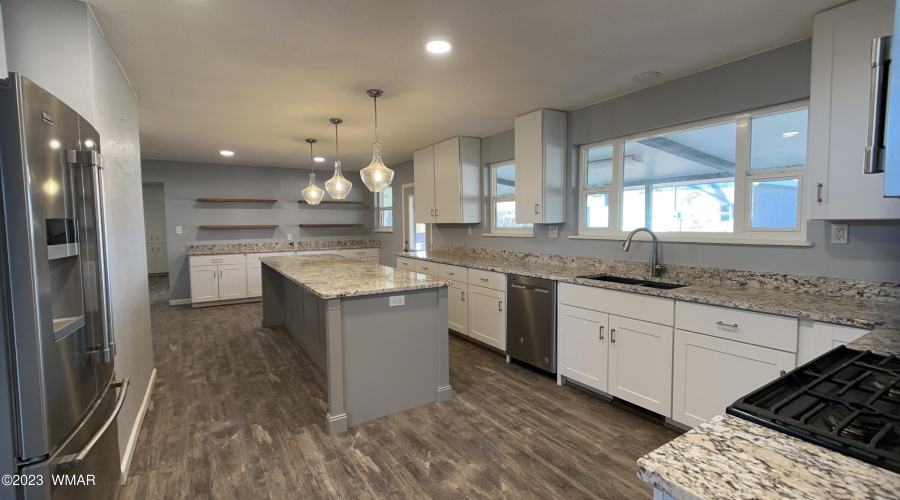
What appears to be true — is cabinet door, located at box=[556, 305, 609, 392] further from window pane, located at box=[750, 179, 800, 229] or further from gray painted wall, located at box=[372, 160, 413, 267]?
gray painted wall, located at box=[372, 160, 413, 267]

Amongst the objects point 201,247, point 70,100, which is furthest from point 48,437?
point 201,247

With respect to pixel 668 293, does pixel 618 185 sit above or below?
above

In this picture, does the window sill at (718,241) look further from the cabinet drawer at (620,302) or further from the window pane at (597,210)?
the cabinet drawer at (620,302)

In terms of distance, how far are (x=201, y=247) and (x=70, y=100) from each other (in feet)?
17.1

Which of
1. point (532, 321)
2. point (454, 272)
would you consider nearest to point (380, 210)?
point (454, 272)

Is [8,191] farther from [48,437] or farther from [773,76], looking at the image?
[773,76]

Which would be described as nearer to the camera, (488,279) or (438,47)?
(438,47)

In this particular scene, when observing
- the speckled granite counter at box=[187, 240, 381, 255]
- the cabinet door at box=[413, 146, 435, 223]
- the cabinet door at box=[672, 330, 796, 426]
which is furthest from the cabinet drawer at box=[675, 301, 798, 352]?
the speckled granite counter at box=[187, 240, 381, 255]

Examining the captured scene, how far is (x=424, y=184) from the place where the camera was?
18.3 feet

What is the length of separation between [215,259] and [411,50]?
17.2 ft

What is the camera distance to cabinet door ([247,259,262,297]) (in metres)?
6.55

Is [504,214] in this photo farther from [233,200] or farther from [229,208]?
[229,208]

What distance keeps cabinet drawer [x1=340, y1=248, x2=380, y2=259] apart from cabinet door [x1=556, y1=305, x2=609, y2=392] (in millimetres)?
5063

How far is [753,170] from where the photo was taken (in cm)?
268
